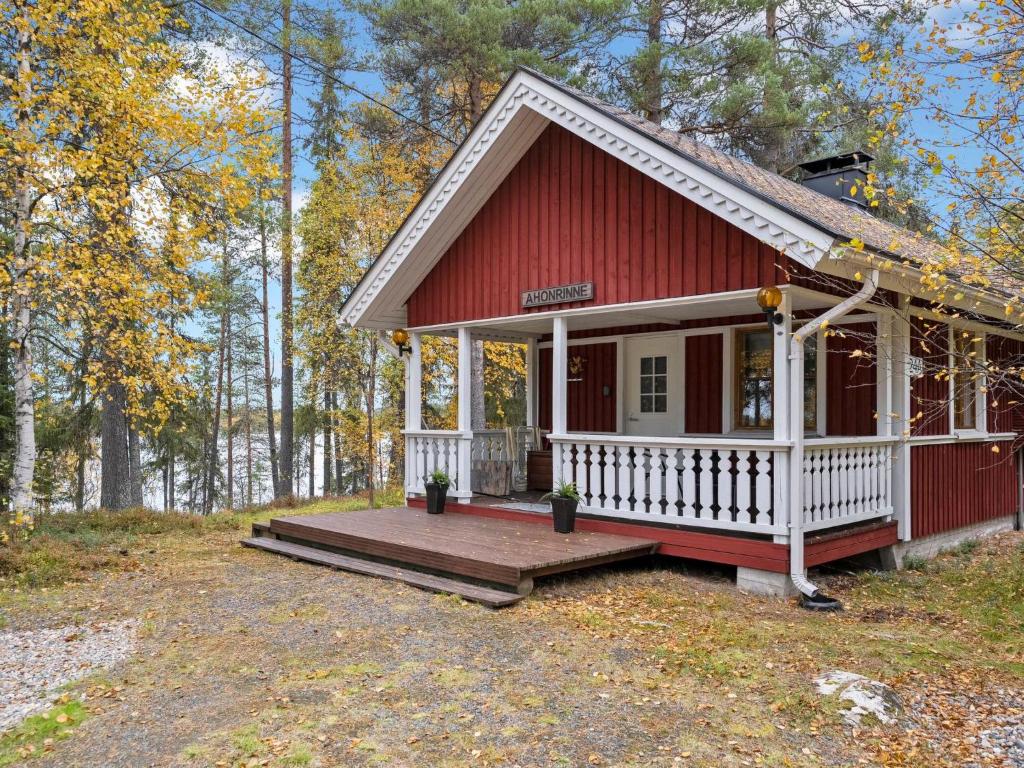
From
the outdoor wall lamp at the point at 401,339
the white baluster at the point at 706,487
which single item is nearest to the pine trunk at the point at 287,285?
the outdoor wall lamp at the point at 401,339

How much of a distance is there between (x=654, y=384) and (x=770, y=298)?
3.65 metres

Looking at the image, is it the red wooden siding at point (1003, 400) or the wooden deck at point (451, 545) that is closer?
the wooden deck at point (451, 545)

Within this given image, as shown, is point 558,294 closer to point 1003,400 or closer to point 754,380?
point 754,380

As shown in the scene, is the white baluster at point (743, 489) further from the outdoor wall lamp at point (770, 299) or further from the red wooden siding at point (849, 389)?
the red wooden siding at point (849, 389)

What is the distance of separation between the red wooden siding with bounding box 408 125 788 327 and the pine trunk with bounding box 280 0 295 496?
8352 millimetres

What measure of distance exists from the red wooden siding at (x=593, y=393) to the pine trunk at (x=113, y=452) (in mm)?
7149

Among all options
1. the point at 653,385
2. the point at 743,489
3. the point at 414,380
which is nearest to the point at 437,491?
the point at 414,380

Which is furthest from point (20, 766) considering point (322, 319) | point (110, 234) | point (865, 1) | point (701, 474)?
point (865, 1)

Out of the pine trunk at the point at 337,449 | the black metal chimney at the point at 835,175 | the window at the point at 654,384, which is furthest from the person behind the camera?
the pine trunk at the point at 337,449

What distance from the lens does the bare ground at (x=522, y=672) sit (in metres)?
3.53

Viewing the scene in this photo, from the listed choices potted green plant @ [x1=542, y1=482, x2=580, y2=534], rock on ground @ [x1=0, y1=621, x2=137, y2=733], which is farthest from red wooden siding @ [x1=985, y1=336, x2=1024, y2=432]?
rock on ground @ [x1=0, y1=621, x2=137, y2=733]

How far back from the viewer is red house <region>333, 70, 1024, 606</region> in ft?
21.1

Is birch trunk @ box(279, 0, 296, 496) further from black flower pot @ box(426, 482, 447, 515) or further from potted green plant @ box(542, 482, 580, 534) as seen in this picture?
potted green plant @ box(542, 482, 580, 534)

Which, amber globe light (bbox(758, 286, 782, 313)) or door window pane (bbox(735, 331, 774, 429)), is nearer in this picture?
amber globe light (bbox(758, 286, 782, 313))
